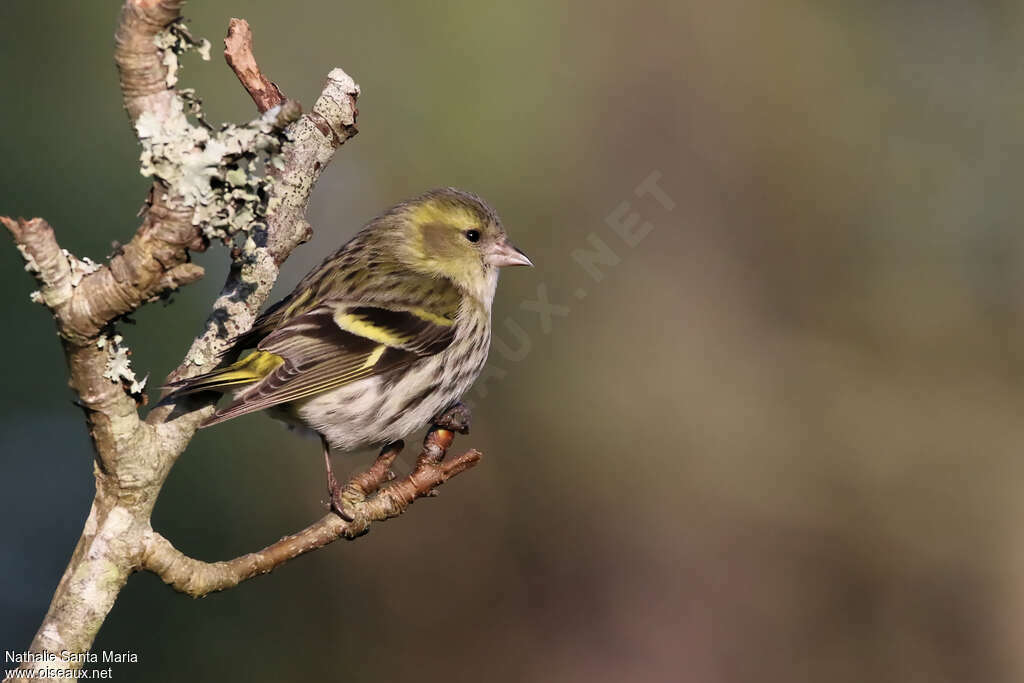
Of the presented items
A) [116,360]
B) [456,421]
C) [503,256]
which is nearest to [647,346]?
[503,256]

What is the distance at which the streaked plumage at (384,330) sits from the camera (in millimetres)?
3799

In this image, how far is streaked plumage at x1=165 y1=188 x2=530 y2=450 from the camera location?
3799 millimetres

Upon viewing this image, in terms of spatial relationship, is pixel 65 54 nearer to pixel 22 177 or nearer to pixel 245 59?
pixel 22 177

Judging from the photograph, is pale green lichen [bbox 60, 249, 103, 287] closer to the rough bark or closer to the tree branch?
the rough bark

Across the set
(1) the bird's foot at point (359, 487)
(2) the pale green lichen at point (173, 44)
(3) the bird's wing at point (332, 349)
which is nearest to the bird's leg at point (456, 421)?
(1) the bird's foot at point (359, 487)

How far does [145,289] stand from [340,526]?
96 cm

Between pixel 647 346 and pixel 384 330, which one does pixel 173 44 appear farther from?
pixel 647 346

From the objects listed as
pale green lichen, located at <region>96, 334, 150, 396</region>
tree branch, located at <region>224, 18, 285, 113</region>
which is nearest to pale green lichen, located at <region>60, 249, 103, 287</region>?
pale green lichen, located at <region>96, 334, 150, 396</region>

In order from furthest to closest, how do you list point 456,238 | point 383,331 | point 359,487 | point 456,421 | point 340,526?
point 456,238 < point 383,331 < point 456,421 < point 359,487 < point 340,526

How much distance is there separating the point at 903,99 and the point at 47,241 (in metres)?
6.46

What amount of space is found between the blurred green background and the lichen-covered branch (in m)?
1.24

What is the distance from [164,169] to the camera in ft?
6.82

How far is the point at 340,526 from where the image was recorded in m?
2.84

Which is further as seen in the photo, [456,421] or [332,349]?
[332,349]
